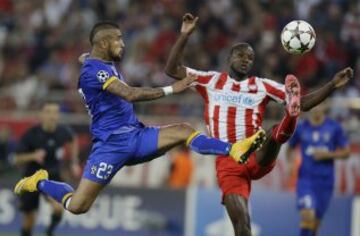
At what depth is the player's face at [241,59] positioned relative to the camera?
12203 millimetres

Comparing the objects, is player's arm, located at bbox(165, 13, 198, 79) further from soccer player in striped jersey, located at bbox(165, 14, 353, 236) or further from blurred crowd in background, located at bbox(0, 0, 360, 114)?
blurred crowd in background, located at bbox(0, 0, 360, 114)

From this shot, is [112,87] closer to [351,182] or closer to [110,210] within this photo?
[110,210]

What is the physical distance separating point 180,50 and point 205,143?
4.24ft

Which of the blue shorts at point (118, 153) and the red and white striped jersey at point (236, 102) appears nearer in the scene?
the blue shorts at point (118, 153)

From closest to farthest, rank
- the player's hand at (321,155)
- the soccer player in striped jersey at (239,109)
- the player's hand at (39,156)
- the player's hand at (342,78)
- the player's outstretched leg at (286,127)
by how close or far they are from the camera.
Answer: the player's outstretched leg at (286,127) < the player's hand at (342,78) < the soccer player in striped jersey at (239,109) < the player's hand at (321,155) < the player's hand at (39,156)

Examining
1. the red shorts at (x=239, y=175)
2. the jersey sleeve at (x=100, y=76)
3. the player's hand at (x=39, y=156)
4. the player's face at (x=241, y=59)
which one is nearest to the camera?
the jersey sleeve at (x=100, y=76)

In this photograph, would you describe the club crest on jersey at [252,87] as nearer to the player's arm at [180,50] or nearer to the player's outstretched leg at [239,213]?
the player's arm at [180,50]

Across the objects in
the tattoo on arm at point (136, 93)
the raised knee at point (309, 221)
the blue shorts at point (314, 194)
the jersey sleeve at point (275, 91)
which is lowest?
the raised knee at point (309, 221)

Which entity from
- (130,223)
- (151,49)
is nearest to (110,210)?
(130,223)

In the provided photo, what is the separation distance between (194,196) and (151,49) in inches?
214

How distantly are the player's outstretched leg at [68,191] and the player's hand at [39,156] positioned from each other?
2.31 meters

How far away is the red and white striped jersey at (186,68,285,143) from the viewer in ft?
40.5

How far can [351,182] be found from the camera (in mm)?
17672

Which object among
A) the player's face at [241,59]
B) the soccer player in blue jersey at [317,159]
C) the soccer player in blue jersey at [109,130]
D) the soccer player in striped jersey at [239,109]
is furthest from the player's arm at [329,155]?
the soccer player in blue jersey at [109,130]
